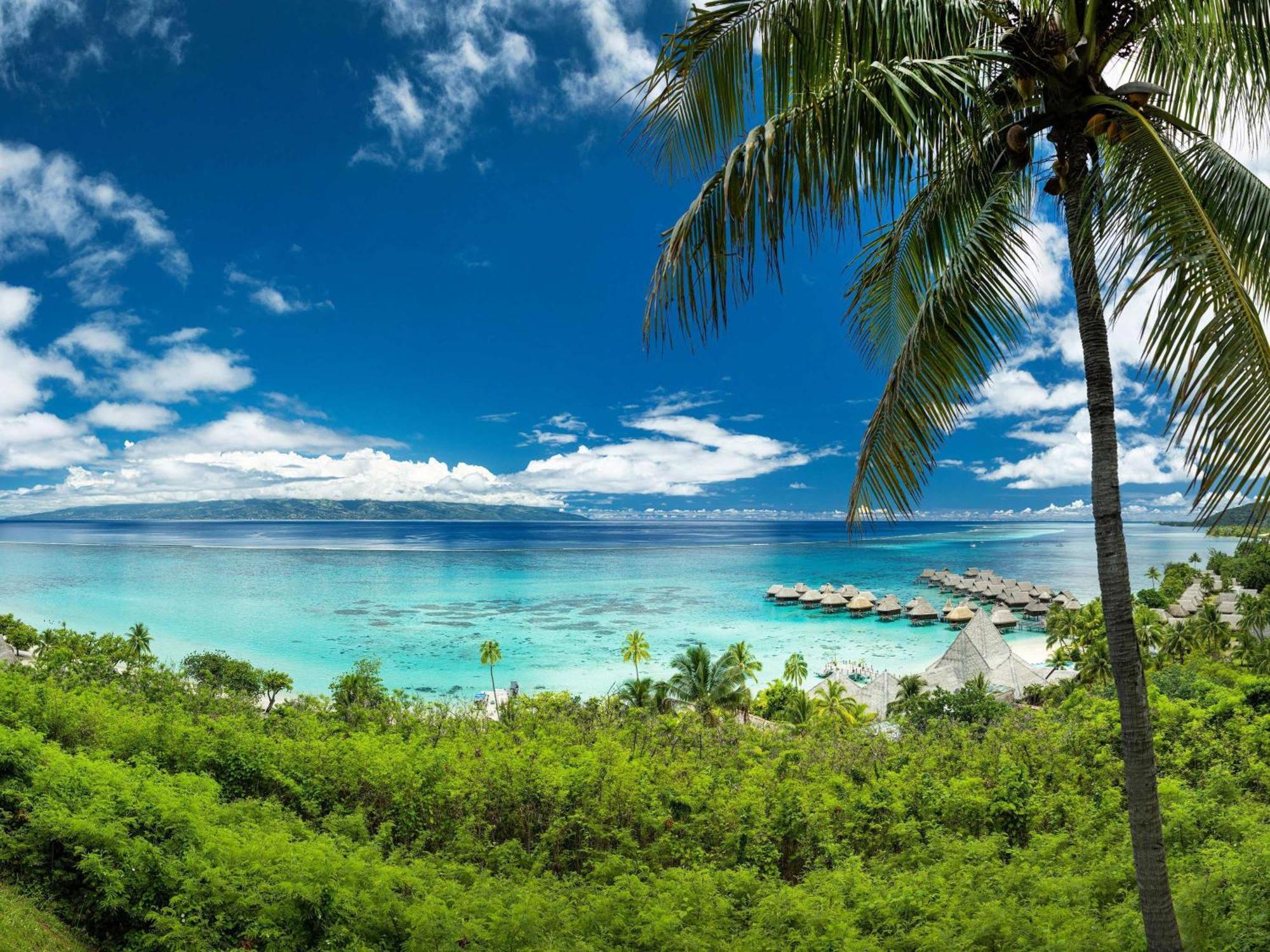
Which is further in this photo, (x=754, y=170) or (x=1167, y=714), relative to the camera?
(x=1167, y=714)

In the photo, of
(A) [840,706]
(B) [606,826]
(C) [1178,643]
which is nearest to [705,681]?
(A) [840,706]

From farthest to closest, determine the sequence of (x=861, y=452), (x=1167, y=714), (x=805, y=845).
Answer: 1. (x=1167, y=714)
2. (x=805, y=845)
3. (x=861, y=452)

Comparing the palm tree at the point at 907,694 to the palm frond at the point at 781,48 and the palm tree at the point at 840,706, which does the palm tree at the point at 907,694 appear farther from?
the palm frond at the point at 781,48

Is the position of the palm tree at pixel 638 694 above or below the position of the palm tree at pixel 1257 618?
below

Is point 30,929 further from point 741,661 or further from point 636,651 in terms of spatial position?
point 636,651

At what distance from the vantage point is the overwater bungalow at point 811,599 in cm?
5081

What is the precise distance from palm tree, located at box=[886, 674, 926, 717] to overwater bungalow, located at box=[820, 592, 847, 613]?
24.1 m

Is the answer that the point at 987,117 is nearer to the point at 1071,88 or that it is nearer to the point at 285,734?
the point at 1071,88

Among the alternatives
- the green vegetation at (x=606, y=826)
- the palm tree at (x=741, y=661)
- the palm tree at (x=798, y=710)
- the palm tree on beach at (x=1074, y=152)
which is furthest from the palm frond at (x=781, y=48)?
the palm tree at (x=741, y=661)

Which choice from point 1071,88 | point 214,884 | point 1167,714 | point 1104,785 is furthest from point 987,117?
point 1167,714

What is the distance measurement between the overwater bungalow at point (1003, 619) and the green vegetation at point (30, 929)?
146 feet

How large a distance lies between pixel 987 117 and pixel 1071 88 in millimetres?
735

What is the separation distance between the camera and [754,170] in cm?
286

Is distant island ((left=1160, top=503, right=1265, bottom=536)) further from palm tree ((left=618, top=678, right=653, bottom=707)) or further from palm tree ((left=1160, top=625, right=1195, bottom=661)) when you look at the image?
palm tree ((left=1160, top=625, right=1195, bottom=661))
